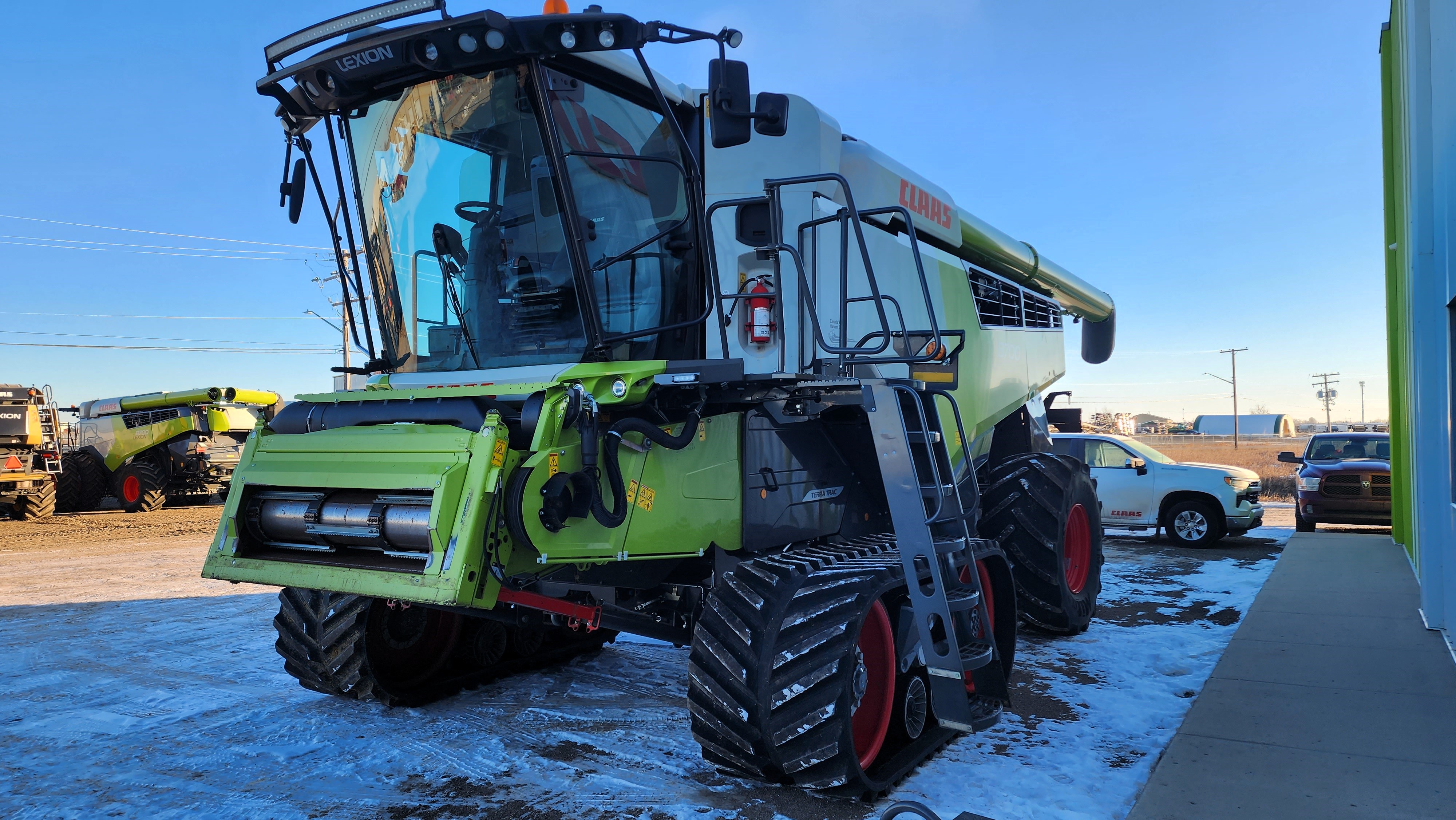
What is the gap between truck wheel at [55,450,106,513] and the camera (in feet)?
66.7

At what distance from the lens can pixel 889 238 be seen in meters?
5.75

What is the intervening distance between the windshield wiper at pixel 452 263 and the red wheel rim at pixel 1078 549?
189 inches

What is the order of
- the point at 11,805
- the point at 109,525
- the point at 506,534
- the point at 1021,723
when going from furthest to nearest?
the point at 109,525, the point at 1021,723, the point at 11,805, the point at 506,534

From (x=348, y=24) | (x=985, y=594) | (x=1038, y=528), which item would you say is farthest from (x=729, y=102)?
(x=1038, y=528)

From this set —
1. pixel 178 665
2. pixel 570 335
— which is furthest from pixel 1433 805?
pixel 178 665

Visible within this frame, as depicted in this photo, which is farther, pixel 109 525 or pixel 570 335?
pixel 109 525

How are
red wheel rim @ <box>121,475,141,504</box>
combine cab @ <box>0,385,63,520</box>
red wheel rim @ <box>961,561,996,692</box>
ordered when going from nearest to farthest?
red wheel rim @ <box>961,561,996,692</box> → combine cab @ <box>0,385,63,520</box> → red wheel rim @ <box>121,475,141,504</box>

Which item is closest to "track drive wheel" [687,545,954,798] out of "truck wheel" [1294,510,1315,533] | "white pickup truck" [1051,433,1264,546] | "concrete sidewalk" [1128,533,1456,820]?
"concrete sidewalk" [1128,533,1456,820]

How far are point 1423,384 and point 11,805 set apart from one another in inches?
346

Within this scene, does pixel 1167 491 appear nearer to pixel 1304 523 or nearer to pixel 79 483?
pixel 1304 523

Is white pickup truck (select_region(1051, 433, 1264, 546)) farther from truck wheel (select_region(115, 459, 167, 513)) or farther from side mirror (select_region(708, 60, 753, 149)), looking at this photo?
→ truck wheel (select_region(115, 459, 167, 513))

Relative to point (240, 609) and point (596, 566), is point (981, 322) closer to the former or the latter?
point (596, 566)

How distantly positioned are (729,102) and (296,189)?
256cm

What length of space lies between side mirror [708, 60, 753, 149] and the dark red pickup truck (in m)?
12.2
